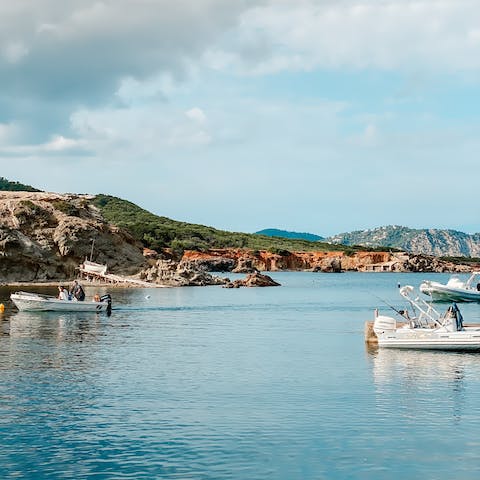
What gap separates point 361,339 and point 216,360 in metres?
12.9

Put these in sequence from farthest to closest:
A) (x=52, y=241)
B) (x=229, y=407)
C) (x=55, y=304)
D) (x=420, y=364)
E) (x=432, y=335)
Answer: (x=52, y=241) < (x=55, y=304) < (x=432, y=335) < (x=420, y=364) < (x=229, y=407)

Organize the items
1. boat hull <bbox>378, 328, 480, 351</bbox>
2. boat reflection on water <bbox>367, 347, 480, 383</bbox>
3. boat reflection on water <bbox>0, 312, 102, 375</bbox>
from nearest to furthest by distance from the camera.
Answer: boat reflection on water <bbox>367, 347, 480, 383</bbox> → boat reflection on water <bbox>0, 312, 102, 375</bbox> → boat hull <bbox>378, 328, 480, 351</bbox>

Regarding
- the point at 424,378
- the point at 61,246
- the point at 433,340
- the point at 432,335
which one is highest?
the point at 61,246

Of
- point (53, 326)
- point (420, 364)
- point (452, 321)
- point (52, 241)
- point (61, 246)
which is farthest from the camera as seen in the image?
point (52, 241)

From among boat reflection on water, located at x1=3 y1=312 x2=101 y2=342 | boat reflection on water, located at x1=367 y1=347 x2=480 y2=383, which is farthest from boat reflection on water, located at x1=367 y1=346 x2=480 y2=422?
boat reflection on water, located at x1=3 y1=312 x2=101 y2=342

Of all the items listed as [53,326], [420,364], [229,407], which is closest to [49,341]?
[53,326]

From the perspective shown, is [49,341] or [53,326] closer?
[49,341]

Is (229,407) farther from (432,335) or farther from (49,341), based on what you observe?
(49,341)

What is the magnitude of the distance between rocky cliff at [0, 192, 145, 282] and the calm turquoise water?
174 feet

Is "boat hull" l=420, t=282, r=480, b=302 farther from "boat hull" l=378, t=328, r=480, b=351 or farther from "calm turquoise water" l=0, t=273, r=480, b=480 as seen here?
"boat hull" l=378, t=328, r=480, b=351

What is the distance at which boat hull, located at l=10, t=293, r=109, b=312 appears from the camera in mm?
62000

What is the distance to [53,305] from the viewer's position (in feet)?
204

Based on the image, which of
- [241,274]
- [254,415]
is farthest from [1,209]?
[254,415]

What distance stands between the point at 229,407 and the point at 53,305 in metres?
37.8
